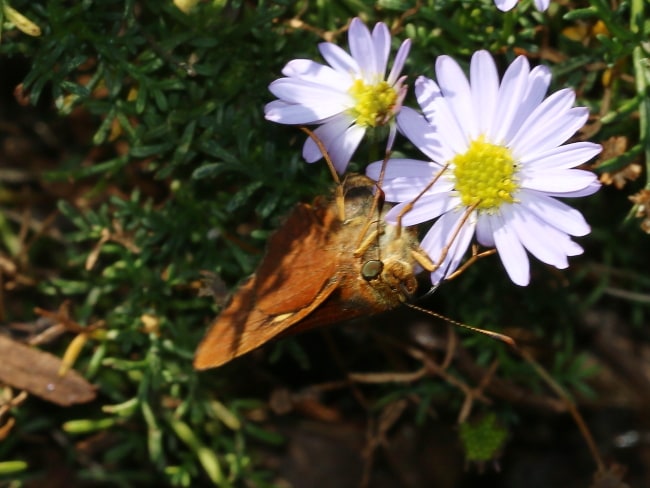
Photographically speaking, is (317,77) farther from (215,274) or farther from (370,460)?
(370,460)

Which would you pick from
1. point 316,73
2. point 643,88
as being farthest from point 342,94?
point 643,88

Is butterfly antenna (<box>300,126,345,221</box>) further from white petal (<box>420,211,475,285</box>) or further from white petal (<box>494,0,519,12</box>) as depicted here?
white petal (<box>494,0,519,12</box>)

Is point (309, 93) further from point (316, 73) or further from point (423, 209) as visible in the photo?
point (423, 209)

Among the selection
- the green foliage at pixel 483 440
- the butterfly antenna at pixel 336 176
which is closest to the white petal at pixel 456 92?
the butterfly antenna at pixel 336 176

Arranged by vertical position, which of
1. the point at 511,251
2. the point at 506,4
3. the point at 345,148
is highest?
the point at 506,4

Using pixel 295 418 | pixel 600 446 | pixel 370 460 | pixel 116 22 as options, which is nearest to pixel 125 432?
pixel 295 418

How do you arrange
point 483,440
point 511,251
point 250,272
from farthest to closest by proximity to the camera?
point 483,440 < point 250,272 < point 511,251
